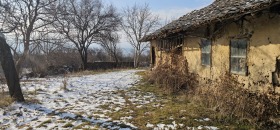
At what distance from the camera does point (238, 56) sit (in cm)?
764

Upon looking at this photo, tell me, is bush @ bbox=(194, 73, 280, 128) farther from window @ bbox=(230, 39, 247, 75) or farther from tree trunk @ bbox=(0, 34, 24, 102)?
tree trunk @ bbox=(0, 34, 24, 102)

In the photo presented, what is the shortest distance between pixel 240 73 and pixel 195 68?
321 centimetres

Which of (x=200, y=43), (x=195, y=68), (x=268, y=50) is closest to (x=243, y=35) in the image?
(x=268, y=50)

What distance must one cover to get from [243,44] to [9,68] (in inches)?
305

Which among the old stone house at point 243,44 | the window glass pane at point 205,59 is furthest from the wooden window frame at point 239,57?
the window glass pane at point 205,59

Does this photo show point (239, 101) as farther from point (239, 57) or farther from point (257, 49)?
point (239, 57)

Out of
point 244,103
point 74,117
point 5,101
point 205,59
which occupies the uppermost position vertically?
point 205,59

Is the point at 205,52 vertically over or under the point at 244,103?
over

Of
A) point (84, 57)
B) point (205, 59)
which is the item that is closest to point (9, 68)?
point (205, 59)

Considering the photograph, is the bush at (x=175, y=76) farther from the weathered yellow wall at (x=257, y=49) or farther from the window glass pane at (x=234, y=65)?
the window glass pane at (x=234, y=65)

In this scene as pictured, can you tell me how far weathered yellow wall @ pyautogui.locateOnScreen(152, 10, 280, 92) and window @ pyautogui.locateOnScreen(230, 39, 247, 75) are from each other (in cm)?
14

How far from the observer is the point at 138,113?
733cm

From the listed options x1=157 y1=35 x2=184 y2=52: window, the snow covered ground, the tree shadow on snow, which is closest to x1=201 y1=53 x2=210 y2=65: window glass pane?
x1=157 y1=35 x2=184 y2=52: window

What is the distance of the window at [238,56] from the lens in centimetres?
737
